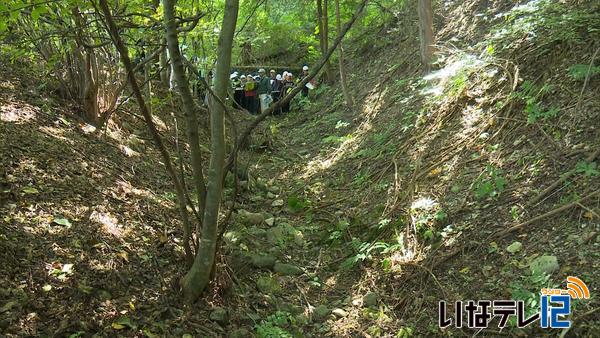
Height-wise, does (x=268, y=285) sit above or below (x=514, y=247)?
above

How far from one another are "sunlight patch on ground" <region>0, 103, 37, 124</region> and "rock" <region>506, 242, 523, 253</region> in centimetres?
572

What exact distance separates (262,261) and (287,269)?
0.31 m

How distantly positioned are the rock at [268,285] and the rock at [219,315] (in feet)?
2.46

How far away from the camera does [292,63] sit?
18312 mm

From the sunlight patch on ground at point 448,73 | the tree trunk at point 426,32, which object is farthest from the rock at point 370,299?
the tree trunk at point 426,32

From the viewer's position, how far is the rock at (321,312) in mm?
4559

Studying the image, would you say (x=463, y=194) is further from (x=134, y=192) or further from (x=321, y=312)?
(x=134, y=192)

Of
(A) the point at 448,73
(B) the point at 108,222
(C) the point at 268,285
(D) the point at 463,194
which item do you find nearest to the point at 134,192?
(B) the point at 108,222

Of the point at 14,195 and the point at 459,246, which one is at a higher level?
the point at 14,195

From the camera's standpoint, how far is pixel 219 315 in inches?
157

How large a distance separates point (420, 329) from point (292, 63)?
15411mm

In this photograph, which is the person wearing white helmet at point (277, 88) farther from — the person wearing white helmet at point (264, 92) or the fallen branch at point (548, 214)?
the fallen branch at point (548, 214)

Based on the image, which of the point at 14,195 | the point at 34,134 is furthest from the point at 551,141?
the point at 34,134

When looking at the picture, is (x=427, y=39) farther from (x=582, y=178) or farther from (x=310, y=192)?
(x=582, y=178)
